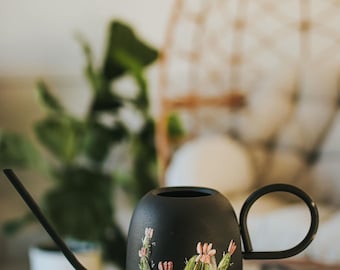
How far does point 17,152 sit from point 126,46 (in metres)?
0.39

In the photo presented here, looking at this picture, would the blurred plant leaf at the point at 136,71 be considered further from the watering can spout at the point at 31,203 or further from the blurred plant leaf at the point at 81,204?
the watering can spout at the point at 31,203

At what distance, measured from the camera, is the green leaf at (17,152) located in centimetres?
168

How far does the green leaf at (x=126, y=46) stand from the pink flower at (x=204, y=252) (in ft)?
3.57

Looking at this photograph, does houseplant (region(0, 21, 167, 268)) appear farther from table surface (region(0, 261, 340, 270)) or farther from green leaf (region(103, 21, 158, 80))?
table surface (region(0, 261, 340, 270))

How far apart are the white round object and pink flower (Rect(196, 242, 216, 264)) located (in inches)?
30.8

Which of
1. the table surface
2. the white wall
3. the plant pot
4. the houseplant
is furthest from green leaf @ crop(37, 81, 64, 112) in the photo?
the table surface

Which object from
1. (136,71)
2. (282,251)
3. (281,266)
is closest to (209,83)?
(136,71)

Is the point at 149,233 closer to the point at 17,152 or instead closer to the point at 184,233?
the point at 184,233

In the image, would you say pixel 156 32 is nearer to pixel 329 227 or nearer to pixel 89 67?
pixel 89 67

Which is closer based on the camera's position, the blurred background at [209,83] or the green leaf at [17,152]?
the blurred background at [209,83]

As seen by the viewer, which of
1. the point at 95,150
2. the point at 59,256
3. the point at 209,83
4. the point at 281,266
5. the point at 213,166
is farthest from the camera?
the point at 209,83

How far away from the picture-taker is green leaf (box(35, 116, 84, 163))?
1.70 metres

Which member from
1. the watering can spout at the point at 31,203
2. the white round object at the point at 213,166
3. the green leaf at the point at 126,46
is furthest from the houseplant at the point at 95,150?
the watering can spout at the point at 31,203

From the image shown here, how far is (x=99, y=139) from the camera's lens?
5.65 feet
